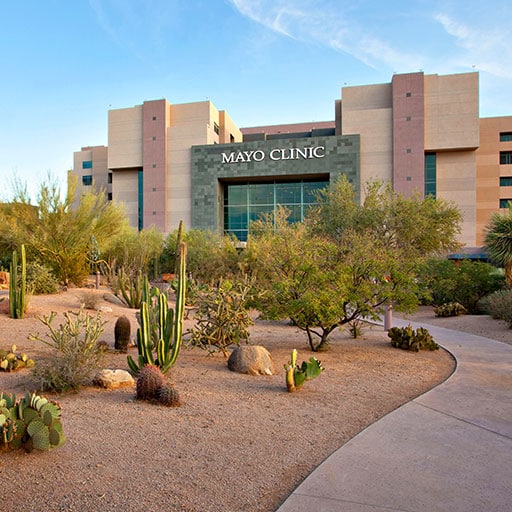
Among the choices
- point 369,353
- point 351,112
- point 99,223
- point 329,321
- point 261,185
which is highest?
point 351,112

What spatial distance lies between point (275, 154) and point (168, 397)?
49740mm

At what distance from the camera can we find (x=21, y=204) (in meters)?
22.6

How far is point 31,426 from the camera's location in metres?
4.42

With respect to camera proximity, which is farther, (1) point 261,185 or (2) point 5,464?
(1) point 261,185

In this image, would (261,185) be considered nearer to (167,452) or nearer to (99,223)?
(99,223)

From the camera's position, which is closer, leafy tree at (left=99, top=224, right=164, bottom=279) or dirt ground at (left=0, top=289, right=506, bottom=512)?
dirt ground at (left=0, top=289, right=506, bottom=512)

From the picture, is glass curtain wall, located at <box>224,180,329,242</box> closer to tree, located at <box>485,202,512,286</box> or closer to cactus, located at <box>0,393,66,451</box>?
tree, located at <box>485,202,512,286</box>

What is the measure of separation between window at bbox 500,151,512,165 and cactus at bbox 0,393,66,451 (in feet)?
204

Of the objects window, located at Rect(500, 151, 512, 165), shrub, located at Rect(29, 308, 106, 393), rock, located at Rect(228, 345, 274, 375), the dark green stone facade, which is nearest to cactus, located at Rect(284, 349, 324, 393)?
rock, located at Rect(228, 345, 274, 375)

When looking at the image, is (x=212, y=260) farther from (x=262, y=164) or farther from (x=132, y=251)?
(x=262, y=164)

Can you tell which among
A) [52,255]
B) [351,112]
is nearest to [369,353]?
[52,255]

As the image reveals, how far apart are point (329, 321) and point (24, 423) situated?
5944 millimetres

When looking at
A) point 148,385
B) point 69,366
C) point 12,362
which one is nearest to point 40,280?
point 12,362

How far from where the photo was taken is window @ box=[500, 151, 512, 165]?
187 ft
